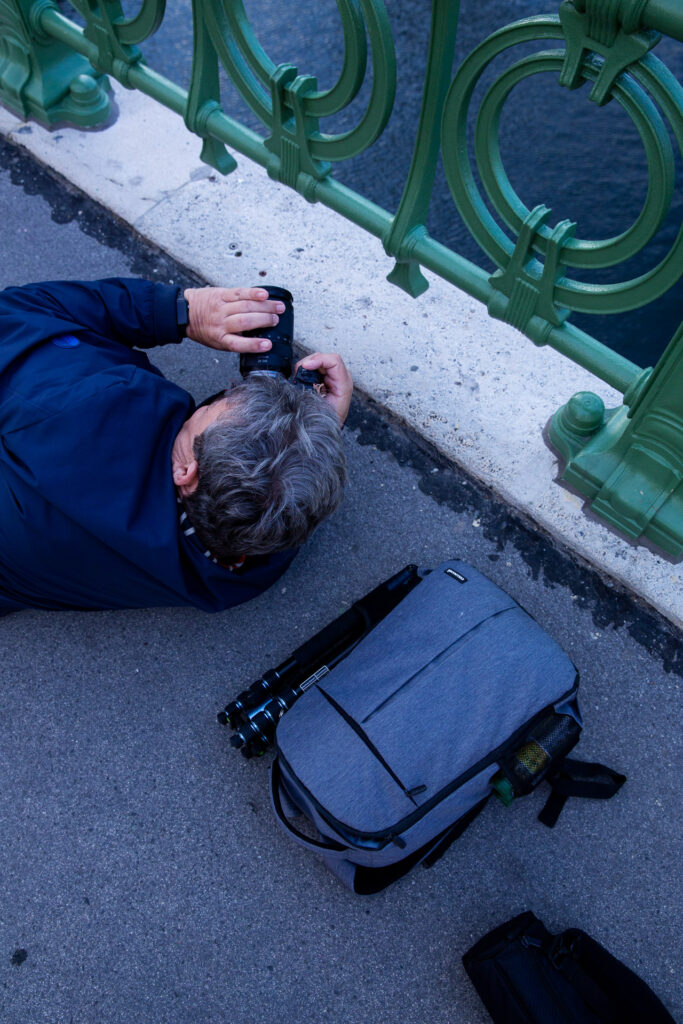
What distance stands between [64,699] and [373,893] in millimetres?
921

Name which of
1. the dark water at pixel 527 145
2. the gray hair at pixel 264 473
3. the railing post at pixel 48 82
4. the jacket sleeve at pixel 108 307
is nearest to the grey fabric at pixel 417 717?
the gray hair at pixel 264 473

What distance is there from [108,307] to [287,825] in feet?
4.46

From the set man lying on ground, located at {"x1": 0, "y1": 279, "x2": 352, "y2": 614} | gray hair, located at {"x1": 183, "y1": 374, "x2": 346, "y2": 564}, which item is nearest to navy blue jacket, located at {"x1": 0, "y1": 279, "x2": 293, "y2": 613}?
man lying on ground, located at {"x1": 0, "y1": 279, "x2": 352, "y2": 614}

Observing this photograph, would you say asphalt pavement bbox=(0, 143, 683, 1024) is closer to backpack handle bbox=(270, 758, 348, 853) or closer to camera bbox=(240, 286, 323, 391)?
backpack handle bbox=(270, 758, 348, 853)

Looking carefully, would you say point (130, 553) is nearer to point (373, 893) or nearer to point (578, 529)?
point (373, 893)

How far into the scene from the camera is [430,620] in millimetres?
1729

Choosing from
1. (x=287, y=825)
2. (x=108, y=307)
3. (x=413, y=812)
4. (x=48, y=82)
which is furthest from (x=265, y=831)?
(x=48, y=82)

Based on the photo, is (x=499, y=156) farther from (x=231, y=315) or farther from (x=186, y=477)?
(x=186, y=477)

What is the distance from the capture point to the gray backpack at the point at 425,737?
1558 millimetres

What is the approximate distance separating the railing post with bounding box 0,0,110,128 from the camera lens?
59.2 inches

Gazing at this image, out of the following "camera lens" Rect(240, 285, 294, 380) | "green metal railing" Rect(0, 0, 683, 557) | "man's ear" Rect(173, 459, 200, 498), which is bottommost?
"man's ear" Rect(173, 459, 200, 498)

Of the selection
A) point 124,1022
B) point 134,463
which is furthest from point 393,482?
point 124,1022

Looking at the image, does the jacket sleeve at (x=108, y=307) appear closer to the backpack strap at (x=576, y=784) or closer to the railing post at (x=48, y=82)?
the railing post at (x=48, y=82)

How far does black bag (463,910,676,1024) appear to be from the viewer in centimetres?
149
